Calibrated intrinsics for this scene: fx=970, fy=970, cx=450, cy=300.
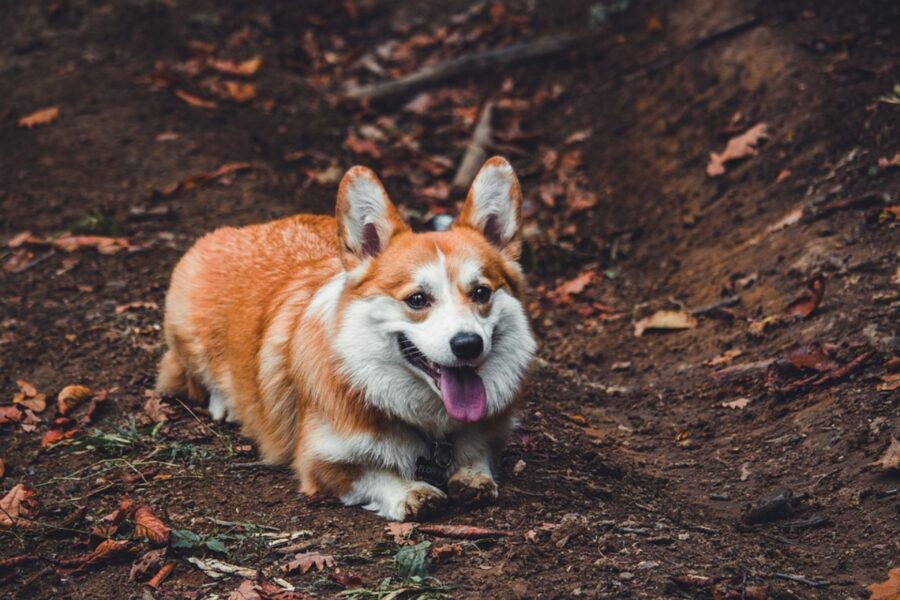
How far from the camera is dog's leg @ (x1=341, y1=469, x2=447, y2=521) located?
166 inches

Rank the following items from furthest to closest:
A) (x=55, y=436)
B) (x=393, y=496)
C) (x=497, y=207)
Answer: (x=55, y=436), (x=497, y=207), (x=393, y=496)

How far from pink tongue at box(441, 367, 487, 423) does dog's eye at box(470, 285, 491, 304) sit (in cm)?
31

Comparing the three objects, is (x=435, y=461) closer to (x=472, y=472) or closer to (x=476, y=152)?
(x=472, y=472)

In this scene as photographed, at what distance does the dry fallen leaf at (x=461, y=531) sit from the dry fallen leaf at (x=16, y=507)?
1727mm

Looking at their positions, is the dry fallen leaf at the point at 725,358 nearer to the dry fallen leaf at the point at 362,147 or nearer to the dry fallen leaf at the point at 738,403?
the dry fallen leaf at the point at 738,403

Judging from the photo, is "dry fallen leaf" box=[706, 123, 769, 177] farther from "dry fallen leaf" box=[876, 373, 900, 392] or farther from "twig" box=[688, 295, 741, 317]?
"dry fallen leaf" box=[876, 373, 900, 392]

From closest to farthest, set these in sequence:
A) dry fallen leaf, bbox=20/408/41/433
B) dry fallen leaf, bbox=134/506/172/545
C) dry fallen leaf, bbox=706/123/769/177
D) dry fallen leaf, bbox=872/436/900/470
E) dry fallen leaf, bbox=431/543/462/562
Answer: dry fallen leaf, bbox=431/543/462/562 < dry fallen leaf, bbox=134/506/172/545 < dry fallen leaf, bbox=872/436/900/470 < dry fallen leaf, bbox=20/408/41/433 < dry fallen leaf, bbox=706/123/769/177

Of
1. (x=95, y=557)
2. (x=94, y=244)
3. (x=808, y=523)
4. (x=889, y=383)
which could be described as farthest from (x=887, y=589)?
(x=94, y=244)

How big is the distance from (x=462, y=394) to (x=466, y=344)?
347 millimetres

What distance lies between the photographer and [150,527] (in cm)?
402

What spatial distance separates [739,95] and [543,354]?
316cm

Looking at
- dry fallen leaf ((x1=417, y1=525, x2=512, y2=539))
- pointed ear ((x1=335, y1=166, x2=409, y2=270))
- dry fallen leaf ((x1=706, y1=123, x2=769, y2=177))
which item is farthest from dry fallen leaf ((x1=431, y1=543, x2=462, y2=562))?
dry fallen leaf ((x1=706, y1=123, x2=769, y2=177))

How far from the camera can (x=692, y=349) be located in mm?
6336

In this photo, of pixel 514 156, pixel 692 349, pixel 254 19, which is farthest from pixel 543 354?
pixel 254 19
